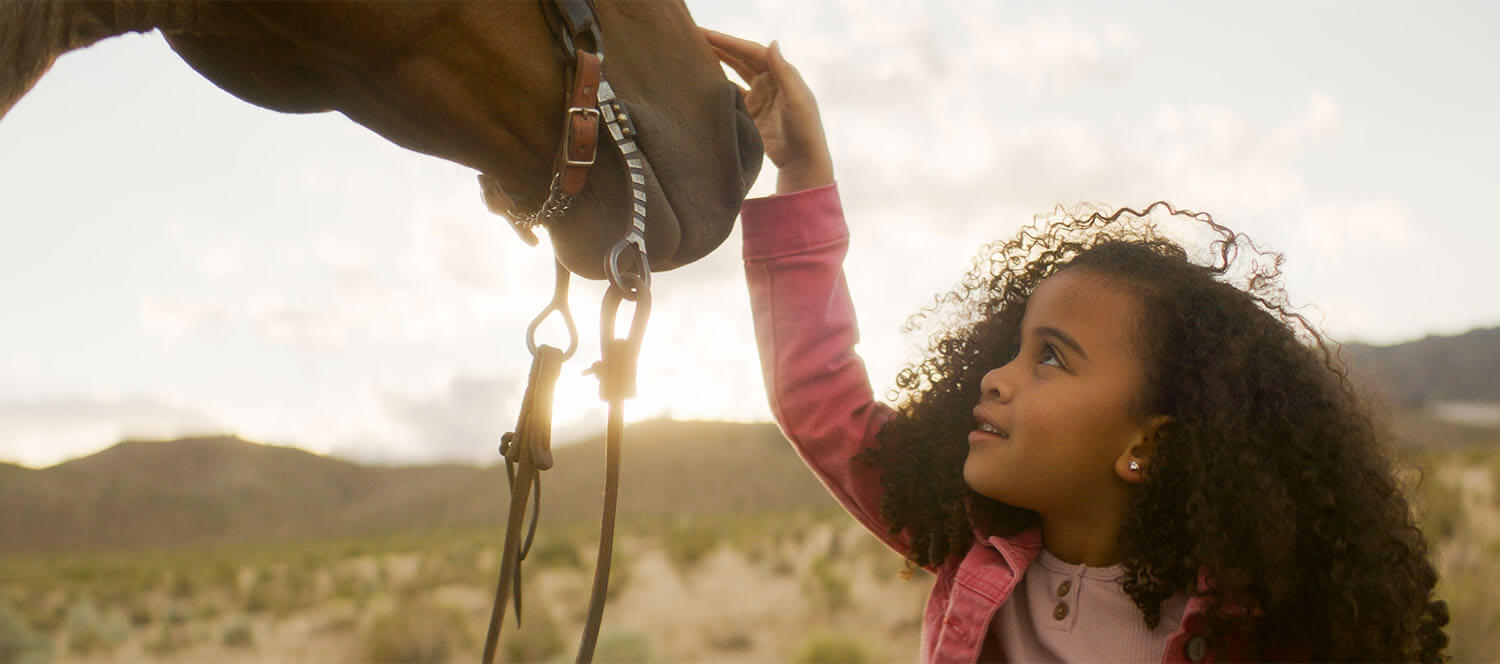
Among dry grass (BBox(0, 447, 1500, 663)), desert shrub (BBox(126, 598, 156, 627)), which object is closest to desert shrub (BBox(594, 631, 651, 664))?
dry grass (BBox(0, 447, 1500, 663))

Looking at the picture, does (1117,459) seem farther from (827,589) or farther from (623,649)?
(827,589)

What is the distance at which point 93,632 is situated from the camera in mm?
11203

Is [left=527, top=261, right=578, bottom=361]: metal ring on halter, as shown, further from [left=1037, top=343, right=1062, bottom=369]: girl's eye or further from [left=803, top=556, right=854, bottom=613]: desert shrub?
[left=803, top=556, right=854, bottom=613]: desert shrub

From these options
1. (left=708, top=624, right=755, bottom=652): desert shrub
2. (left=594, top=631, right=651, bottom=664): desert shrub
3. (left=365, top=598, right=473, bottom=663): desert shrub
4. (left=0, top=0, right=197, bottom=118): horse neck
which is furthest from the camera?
(left=365, top=598, right=473, bottom=663): desert shrub

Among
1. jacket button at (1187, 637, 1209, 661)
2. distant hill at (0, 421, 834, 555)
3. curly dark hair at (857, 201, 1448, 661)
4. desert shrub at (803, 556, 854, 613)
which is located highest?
distant hill at (0, 421, 834, 555)

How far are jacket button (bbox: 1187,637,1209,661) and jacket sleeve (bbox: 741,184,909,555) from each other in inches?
33.4

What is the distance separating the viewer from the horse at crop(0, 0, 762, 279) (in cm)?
160

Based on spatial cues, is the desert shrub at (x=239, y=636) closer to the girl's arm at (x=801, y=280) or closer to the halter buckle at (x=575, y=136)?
the girl's arm at (x=801, y=280)

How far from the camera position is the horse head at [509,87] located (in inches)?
63.8

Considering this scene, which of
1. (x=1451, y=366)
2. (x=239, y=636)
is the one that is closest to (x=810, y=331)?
(x=239, y=636)

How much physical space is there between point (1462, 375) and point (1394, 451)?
140 feet

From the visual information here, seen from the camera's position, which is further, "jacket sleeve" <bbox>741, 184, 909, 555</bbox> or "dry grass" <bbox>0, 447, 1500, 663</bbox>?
"dry grass" <bbox>0, 447, 1500, 663</bbox>

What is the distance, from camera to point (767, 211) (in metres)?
2.41

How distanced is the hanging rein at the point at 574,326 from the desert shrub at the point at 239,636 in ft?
35.6
